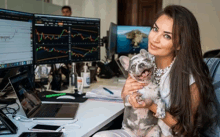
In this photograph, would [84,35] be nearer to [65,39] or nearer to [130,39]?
[65,39]

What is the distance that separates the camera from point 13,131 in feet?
2.99

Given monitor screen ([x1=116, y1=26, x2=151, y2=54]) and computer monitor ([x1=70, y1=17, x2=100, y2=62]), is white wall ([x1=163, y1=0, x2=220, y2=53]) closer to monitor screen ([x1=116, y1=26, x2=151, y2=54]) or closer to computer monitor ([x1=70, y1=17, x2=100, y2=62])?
monitor screen ([x1=116, y1=26, x2=151, y2=54])

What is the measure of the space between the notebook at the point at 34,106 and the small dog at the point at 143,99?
0.30 m

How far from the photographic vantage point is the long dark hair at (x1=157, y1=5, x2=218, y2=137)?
3.36 feet

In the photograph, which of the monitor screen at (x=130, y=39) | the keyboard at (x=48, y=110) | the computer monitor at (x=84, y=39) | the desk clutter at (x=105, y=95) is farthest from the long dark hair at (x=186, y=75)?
the monitor screen at (x=130, y=39)

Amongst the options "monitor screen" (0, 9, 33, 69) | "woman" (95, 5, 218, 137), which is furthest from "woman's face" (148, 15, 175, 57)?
"monitor screen" (0, 9, 33, 69)

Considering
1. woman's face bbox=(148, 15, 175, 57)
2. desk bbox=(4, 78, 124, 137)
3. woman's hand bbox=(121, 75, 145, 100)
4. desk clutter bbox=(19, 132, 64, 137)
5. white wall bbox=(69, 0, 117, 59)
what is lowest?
desk bbox=(4, 78, 124, 137)

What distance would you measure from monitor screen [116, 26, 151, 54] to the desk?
1028 millimetres

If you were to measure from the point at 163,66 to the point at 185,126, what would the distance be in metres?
0.33

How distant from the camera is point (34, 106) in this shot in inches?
46.9

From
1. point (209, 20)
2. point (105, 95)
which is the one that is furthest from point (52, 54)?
point (209, 20)

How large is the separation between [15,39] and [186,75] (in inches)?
38.4

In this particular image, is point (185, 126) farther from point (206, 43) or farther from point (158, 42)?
point (206, 43)

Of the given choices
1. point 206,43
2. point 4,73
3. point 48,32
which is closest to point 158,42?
point 48,32
